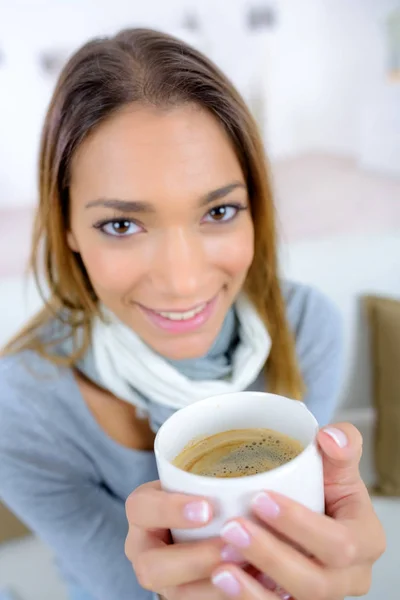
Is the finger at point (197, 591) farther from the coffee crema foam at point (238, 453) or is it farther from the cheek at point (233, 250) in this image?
the cheek at point (233, 250)

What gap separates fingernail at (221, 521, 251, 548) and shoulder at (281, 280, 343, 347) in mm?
626

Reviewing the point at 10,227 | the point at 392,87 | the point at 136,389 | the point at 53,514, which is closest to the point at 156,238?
the point at 136,389

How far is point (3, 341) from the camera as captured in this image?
1.27 m

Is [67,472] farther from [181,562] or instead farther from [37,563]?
→ [37,563]

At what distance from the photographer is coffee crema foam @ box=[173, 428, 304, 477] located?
1.29 feet

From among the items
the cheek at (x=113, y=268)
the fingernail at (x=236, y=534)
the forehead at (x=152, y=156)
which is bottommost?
the fingernail at (x=236, y=534)

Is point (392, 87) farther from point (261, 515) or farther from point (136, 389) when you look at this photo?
point (261, 515)

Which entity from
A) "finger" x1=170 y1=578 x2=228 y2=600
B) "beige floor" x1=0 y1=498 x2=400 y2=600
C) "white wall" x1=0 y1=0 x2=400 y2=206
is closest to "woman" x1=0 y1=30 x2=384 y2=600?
"finger" x1=170 y1=578 x2=228 y2=600

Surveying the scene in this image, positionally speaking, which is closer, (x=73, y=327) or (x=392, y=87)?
(x=73, y=327)

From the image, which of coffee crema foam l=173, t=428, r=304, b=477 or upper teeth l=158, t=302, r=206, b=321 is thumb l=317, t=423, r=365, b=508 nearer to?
coffee crema foam l=173, t=428, r=304, b=477

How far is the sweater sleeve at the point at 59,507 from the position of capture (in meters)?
0.69

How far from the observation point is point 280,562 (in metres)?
0.33

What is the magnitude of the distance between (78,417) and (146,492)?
0.41 meters

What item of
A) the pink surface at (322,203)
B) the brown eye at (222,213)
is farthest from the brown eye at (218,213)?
the pink surface at (322,203)
